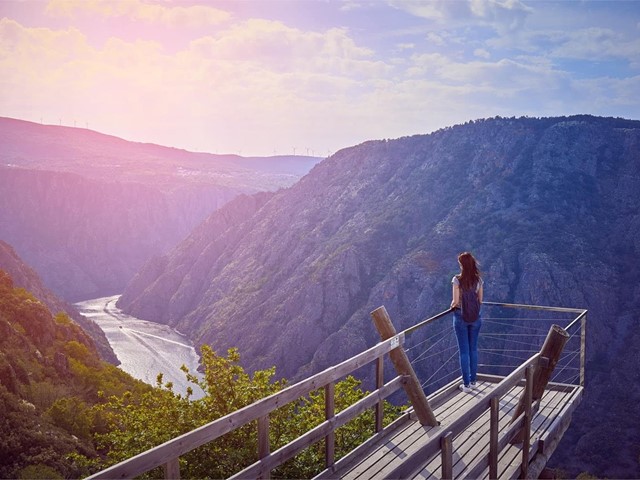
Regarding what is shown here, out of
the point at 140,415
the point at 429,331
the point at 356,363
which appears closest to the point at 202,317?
the point at 429,331

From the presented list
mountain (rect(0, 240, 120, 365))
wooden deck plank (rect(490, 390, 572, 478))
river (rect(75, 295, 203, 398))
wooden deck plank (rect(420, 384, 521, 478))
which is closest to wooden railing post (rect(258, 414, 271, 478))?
wooden deck plank (rect(420, 384, 521, 478))

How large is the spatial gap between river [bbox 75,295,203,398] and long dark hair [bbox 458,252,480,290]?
62.0 m

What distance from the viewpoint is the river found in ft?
262

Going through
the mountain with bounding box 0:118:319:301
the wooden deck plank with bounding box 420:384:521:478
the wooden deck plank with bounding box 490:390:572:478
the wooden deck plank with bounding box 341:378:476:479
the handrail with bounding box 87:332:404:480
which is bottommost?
the mountain with bounding box 0:118:319:301

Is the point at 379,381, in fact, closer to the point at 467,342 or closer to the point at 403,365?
the point at 403,365

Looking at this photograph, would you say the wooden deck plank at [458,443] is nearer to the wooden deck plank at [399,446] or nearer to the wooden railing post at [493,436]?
the wooden deck plank at [399,446]

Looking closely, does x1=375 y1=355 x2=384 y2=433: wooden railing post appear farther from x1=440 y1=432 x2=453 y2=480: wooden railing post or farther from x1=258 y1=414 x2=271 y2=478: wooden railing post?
x1=440 y1=432 x2=453 y2=480: wooden railing post

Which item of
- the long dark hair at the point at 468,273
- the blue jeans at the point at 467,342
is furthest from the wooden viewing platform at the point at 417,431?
the long dark hair at the point at 468,273

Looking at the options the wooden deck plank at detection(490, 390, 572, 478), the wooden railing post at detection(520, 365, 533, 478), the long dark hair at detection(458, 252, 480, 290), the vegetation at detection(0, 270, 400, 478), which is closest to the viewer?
the wooden railing post at detection(520, 365, 533, 478)

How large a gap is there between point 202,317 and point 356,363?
99.3 meters

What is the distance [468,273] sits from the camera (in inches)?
348

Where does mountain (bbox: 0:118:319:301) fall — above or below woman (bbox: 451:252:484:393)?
below

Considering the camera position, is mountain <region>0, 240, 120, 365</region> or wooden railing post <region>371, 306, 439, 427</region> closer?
wooden railing post <region>371, 306, 439, 427</region>

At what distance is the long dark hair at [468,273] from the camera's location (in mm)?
8773
